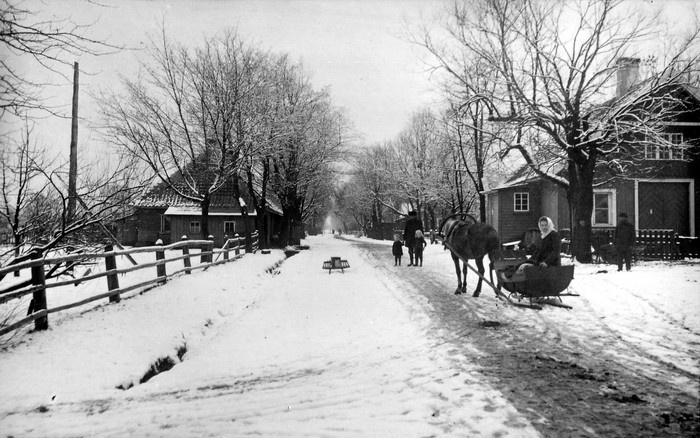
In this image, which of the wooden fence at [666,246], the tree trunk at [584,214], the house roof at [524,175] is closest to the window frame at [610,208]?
the house roof at [524,175]

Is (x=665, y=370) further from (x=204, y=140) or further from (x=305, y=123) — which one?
(x=305, y=123)

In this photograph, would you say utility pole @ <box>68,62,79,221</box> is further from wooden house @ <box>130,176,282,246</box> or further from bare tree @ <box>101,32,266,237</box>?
wooden house @ <box>130,176,282,246</box>

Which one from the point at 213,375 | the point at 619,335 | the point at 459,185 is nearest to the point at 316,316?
the point at 213,375

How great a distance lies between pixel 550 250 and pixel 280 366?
486cm

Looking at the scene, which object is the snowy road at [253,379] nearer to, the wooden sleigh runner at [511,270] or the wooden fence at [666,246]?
the wooden sleigh runner at [511,270]

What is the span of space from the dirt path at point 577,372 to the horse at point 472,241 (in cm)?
155

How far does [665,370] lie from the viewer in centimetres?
416

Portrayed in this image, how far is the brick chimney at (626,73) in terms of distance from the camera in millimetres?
13094

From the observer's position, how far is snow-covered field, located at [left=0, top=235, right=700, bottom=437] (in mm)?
3285

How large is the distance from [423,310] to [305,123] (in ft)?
71.0

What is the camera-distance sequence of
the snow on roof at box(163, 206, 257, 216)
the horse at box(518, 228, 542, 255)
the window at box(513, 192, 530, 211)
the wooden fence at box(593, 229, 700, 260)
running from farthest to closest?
the snow on roof at box(163, 206, 257, 216) → the window at box(513, 192, 530, 211) → the wooden fence at box(593, 229, 700, 260) → the horse at box(518, 228, 542, 255)

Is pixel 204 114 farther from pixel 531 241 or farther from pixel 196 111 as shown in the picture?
pixel 531 241

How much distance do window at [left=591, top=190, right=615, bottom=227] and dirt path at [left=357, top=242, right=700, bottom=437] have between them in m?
13.3

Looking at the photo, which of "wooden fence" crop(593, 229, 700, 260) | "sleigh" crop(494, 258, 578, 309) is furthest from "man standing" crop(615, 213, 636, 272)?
"sleigh" crop(494, 258, 578, 309)
